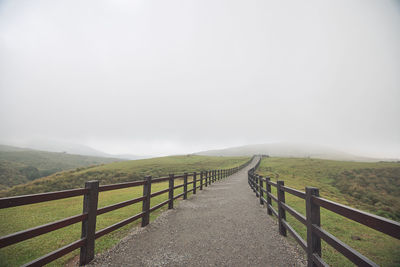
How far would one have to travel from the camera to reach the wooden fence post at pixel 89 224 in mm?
3701

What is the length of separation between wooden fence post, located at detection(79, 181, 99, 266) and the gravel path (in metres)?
0.24

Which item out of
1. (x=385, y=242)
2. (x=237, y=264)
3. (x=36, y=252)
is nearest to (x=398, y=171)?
(x=385, y=242)

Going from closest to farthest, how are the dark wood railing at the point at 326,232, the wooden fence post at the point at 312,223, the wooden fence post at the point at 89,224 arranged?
the dark wood railing at the point at 326,232 < the wooden fence post at the point at 312,223 < the wooden fence post at the point at 89,224

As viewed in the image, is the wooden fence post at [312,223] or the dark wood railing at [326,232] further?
the wooden fence post at [312,223]

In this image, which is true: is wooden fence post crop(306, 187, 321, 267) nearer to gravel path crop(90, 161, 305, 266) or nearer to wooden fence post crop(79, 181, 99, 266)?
gravel path crop(90, 161, 305, 266)

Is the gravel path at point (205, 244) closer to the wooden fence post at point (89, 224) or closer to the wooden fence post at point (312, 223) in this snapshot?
the wooden fence post at point (89, 224)

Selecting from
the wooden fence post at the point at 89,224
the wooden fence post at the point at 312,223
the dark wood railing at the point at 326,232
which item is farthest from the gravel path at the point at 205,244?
the dark wood railing at the point at 326,232

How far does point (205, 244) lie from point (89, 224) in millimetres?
2776

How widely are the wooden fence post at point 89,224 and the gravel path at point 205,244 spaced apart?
24 centimetres

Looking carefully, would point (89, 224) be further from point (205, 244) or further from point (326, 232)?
point (326, 232)

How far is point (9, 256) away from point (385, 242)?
37.4 ft

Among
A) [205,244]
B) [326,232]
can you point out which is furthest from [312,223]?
[205,244]

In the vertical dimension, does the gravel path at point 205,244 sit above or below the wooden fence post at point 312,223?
below

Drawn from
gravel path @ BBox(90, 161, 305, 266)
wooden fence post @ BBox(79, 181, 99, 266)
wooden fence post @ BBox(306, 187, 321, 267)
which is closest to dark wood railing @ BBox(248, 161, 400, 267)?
wooden fence post @ BBox(306, 187, 321, 267)
